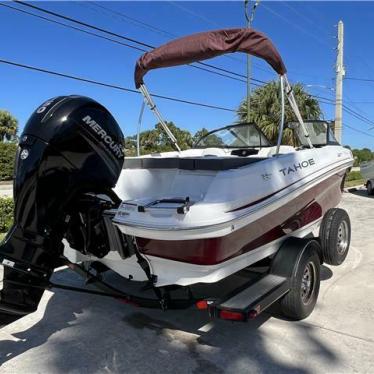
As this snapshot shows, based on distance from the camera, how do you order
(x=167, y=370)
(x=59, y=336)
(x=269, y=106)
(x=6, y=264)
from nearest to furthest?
(x=6, y=264)
(x=167, y=370)
(x=59, y=336)
(x=269, y=106)

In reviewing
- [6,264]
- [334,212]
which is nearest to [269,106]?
[334,212]

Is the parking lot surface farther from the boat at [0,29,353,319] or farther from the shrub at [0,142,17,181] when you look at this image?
the shrub at [0,142,17,181]

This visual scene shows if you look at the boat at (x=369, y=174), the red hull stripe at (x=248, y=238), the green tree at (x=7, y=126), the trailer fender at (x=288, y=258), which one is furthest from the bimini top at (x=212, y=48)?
the green tree at (x=7, y=126)

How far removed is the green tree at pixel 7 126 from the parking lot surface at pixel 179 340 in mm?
44533

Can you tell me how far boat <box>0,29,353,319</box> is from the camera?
10.1 feet

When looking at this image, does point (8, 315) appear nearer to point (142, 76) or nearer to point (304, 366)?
point (304, 366)

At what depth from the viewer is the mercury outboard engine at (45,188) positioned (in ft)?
10.0

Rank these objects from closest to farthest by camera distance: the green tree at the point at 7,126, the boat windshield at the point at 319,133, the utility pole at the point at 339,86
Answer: the boat windshield at the point at 319,133
the utility pole at the point at 339,86
the green tree at the point at 7,126

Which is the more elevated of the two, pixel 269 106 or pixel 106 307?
pixel 269 106

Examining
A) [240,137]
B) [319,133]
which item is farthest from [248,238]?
[319,133]

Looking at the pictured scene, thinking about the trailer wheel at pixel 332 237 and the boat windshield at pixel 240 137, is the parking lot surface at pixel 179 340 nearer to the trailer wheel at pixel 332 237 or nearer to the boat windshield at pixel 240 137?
the trailer wheel at pixel 332 237

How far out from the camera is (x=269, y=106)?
65.3 ft

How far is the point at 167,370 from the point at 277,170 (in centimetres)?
185

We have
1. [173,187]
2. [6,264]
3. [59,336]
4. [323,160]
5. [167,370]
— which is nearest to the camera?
[6,264]
